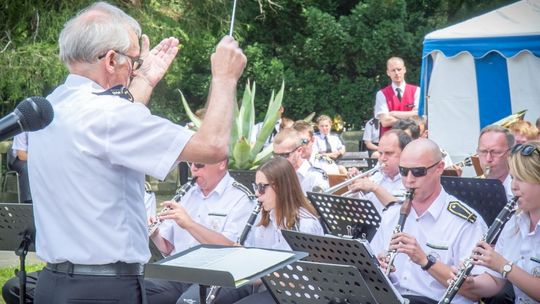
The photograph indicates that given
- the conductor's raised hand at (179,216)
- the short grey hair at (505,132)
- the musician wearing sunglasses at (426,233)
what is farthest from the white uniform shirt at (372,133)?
the musician wearing sunglasses at (426,233)

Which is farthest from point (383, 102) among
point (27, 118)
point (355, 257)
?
point (27, 118)

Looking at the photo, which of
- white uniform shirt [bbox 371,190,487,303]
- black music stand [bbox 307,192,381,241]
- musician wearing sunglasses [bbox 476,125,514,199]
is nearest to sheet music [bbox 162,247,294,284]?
white uniform shirt [bbox 371,190,487,303]

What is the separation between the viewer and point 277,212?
5766 millimetres

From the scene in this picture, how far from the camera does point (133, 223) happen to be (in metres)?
2.99

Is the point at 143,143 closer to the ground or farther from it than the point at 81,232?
farther from it

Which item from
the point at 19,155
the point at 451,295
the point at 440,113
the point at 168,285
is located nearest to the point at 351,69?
Answer: the point at 440,113

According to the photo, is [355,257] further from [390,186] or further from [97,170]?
[390,186]

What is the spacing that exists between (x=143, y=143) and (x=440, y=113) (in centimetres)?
839

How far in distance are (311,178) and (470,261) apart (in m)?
3.78

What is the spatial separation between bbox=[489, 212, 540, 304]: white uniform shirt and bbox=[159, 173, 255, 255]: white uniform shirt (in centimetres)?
193

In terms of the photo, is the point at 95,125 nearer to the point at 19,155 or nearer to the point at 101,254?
the point at 101,254

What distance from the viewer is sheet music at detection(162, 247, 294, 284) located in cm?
311

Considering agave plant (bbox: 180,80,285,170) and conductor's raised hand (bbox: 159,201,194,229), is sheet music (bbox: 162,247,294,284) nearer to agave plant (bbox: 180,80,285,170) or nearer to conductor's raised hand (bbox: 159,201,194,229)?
conductor's raised hand (bbox: 159,201,194,229)

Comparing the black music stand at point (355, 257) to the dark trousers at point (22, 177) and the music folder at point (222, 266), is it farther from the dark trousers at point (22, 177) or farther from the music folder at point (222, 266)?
the dark trousers at point (22, 177)
